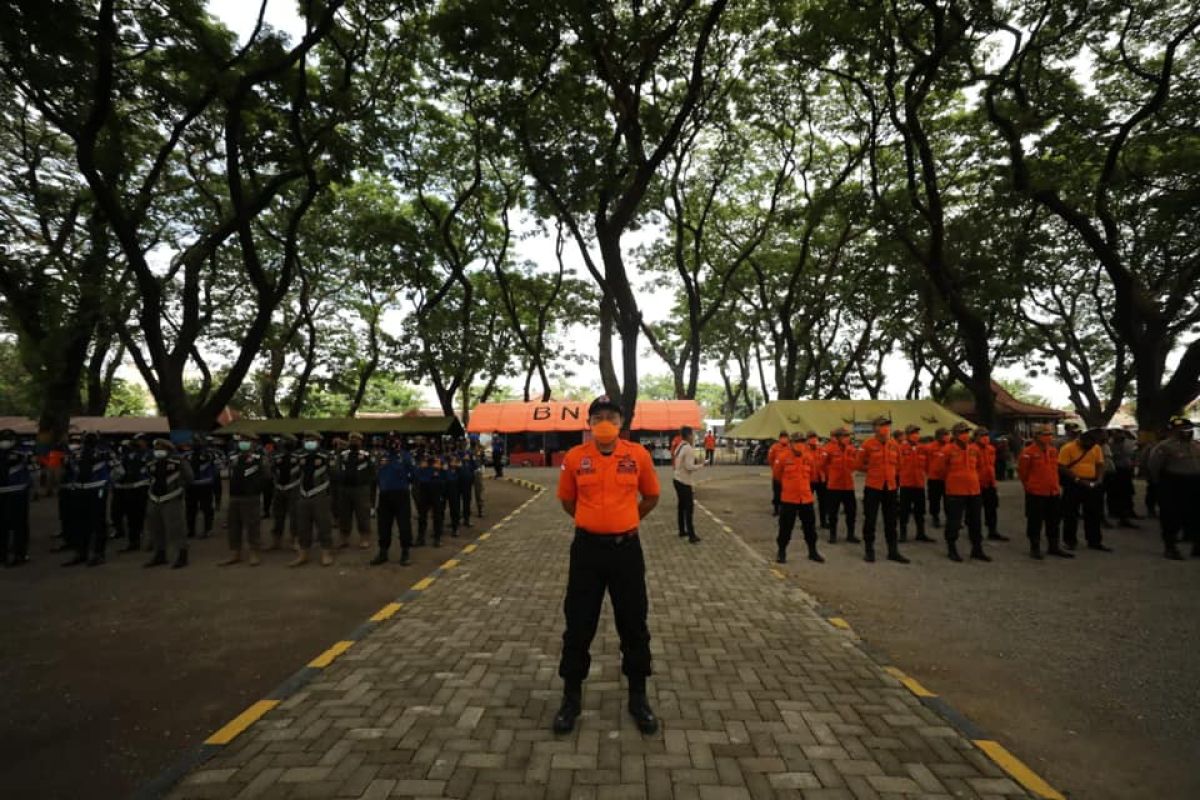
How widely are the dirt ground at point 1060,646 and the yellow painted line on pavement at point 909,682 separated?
0.45 feet

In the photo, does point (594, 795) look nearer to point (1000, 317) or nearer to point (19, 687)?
point (19, 687)

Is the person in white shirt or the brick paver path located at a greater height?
the person in white shirt

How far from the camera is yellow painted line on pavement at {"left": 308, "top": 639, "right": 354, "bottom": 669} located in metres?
4.51

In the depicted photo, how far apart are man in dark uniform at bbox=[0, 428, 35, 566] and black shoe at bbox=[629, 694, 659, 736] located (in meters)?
10.2

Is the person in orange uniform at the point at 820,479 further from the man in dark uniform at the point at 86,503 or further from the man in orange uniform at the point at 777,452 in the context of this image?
the man in dark uniform at the point at 86,503

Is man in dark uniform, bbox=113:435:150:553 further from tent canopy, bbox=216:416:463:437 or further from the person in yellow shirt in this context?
the person in yellow shirt

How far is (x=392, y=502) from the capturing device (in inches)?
338

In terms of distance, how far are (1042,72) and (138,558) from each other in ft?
78.4

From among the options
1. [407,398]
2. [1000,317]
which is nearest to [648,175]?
[1000,317]

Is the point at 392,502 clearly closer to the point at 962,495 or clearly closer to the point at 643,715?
the point at 643,715

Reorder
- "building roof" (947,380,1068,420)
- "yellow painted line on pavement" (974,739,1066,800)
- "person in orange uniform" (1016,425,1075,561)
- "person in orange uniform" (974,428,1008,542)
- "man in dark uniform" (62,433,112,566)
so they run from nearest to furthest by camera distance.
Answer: "yellow painted line on pavement" (974,739,1066,800) < "person in orange uniform" (1016,425,1075,561) < "man in dark uniform" (62,433,112,566) < "person in orange uniform" (974,428,1008,542) < "building roof" (947,380,1068,420)

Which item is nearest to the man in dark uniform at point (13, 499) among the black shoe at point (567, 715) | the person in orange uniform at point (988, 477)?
the black shoe at point (567, 715)

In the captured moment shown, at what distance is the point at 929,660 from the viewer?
4.74 m

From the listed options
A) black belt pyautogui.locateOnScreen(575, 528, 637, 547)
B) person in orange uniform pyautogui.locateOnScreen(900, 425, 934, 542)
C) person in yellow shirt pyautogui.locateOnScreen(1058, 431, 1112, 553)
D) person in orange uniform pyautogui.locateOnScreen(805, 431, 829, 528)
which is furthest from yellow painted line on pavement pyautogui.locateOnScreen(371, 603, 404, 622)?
person in yellow shirt pyautogui.locateOnScreen(1058, 431, 1112, 553)
